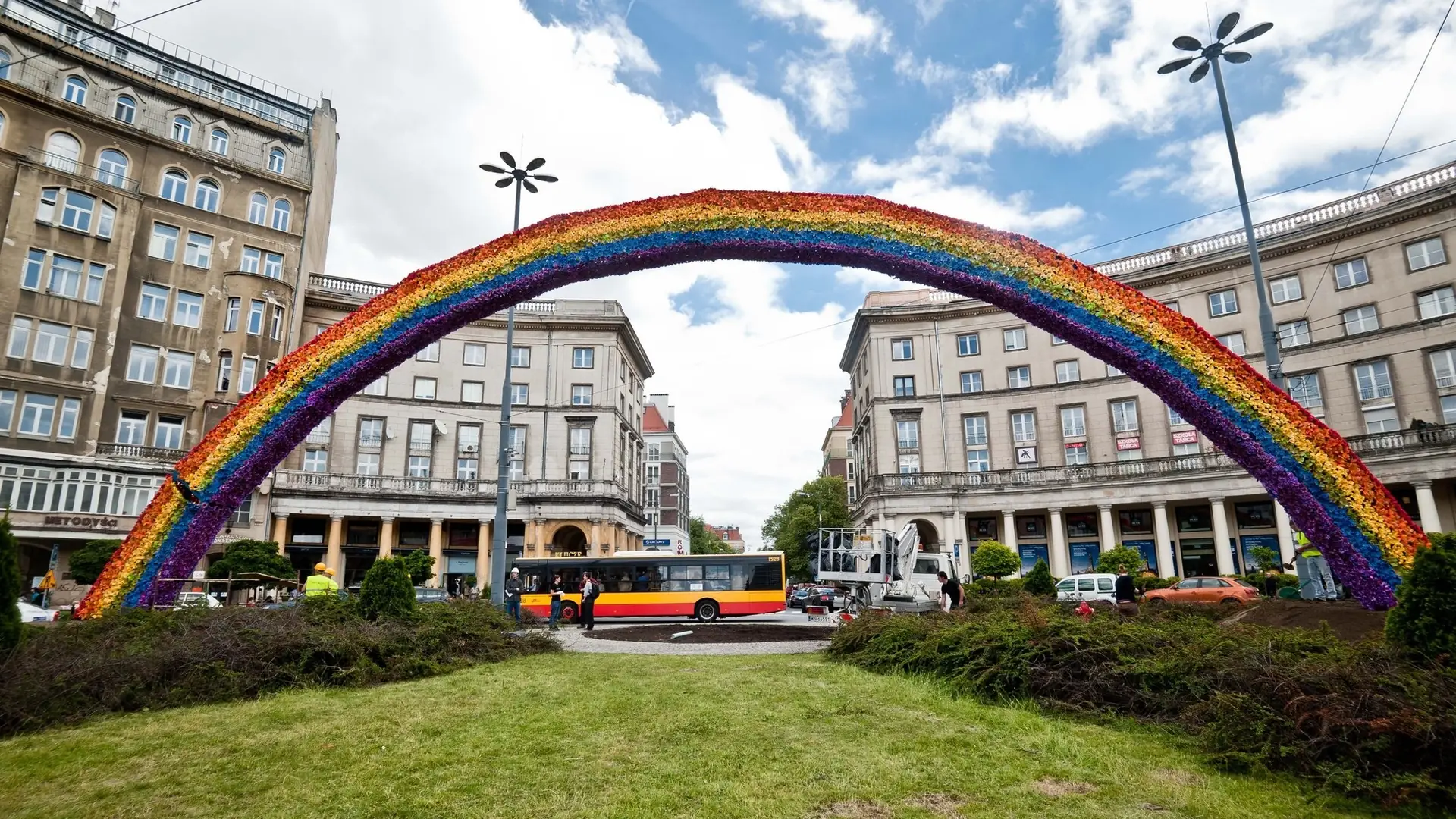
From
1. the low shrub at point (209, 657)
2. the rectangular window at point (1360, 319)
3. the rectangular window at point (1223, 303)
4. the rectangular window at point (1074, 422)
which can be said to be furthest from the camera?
the rectangular window at point (1074, 422)

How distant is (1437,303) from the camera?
111ft

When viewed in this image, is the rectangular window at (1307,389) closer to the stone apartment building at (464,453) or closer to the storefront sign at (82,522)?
the stone apartment building at (464,453)

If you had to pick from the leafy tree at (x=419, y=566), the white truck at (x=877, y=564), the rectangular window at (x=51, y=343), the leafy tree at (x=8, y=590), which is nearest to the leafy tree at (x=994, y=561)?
the white truck at (x=877, y=564)

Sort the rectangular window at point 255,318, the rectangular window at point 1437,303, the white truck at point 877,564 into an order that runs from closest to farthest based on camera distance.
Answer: the white truck at point 877,564 < the rectangular window at point 1437,303 < the rectangular window at point 255,318

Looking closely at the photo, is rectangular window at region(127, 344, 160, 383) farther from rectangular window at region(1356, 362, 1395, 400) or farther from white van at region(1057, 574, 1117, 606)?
rectangular window at region(1356, 362, 1395, 400)

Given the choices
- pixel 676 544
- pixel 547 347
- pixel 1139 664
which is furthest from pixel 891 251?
pixel 676 544

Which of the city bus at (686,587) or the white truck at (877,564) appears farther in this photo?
the white truck at (877,564)

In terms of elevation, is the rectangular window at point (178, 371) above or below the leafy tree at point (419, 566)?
above

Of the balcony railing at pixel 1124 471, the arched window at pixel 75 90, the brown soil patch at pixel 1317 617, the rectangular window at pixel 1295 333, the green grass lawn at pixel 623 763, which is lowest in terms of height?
the green grass lawn at pixel 623 763

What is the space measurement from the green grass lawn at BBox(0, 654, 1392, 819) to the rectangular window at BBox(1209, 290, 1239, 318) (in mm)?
40986

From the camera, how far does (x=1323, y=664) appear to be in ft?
20.5

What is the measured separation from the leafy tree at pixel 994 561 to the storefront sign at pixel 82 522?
3836 centimetres

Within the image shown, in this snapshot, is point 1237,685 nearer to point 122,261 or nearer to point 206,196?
point 122,261

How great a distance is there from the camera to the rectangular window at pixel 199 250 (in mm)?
36344
